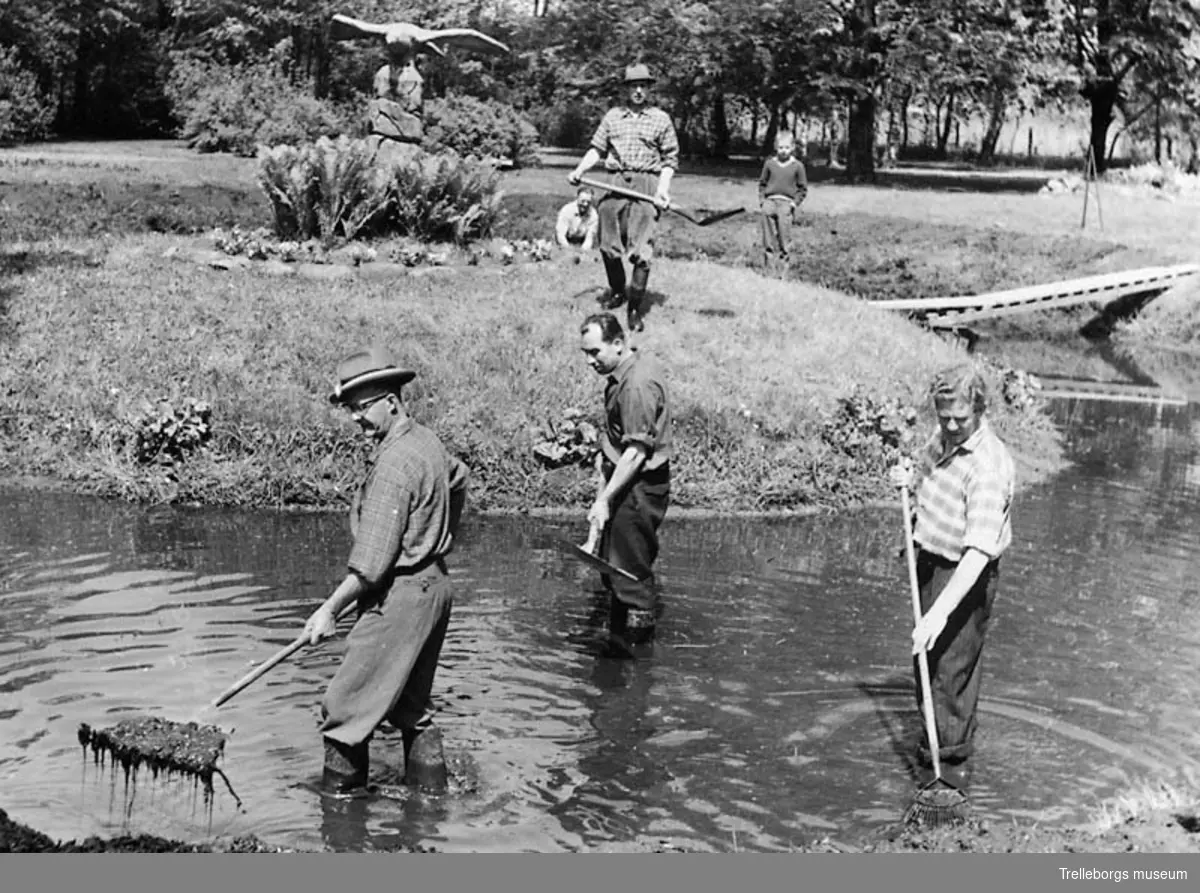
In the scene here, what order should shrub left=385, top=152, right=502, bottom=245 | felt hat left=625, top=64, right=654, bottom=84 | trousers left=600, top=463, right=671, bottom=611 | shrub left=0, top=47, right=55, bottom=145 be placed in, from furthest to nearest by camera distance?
shrub left=0, top=47, right=55, bottom=145 → shrub left=385, top=152, right=502, bottom=245 → felt hat left=625, top=64, right=654, bottom=84 → trousers left=600, top=463, right=671, bottom=611

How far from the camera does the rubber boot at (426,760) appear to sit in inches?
316

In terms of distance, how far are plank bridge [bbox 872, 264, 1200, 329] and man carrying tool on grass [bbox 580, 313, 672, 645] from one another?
1233 centimetres

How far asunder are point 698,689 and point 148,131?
39.1m

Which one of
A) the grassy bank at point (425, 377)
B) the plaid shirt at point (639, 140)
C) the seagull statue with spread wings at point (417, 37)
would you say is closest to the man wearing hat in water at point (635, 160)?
the plaid shirt at point (639, 140)

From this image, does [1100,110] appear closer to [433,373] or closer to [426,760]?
[433,373]

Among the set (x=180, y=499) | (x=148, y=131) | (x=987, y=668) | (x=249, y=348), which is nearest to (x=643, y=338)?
Result: (x=249, y=348)

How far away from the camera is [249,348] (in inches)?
629

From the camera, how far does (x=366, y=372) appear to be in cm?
758

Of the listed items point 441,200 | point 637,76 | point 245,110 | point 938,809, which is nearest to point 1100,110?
point 245,110

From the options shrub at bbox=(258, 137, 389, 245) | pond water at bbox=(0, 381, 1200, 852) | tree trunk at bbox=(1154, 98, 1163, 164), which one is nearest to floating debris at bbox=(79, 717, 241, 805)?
pond water at bbox=(0, 381, 1200, 852)

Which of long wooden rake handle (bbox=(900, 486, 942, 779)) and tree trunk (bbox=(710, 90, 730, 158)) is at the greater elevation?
tree trunk (bbox=(710, 90, 730, 158))

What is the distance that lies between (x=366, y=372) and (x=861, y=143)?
3607 cm

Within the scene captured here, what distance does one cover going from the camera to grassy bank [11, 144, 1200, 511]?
566 inches

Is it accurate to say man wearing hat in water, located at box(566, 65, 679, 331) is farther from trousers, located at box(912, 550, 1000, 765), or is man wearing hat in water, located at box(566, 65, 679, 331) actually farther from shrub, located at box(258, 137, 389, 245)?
trousers, located at box(912, 550, 1000, 765)
